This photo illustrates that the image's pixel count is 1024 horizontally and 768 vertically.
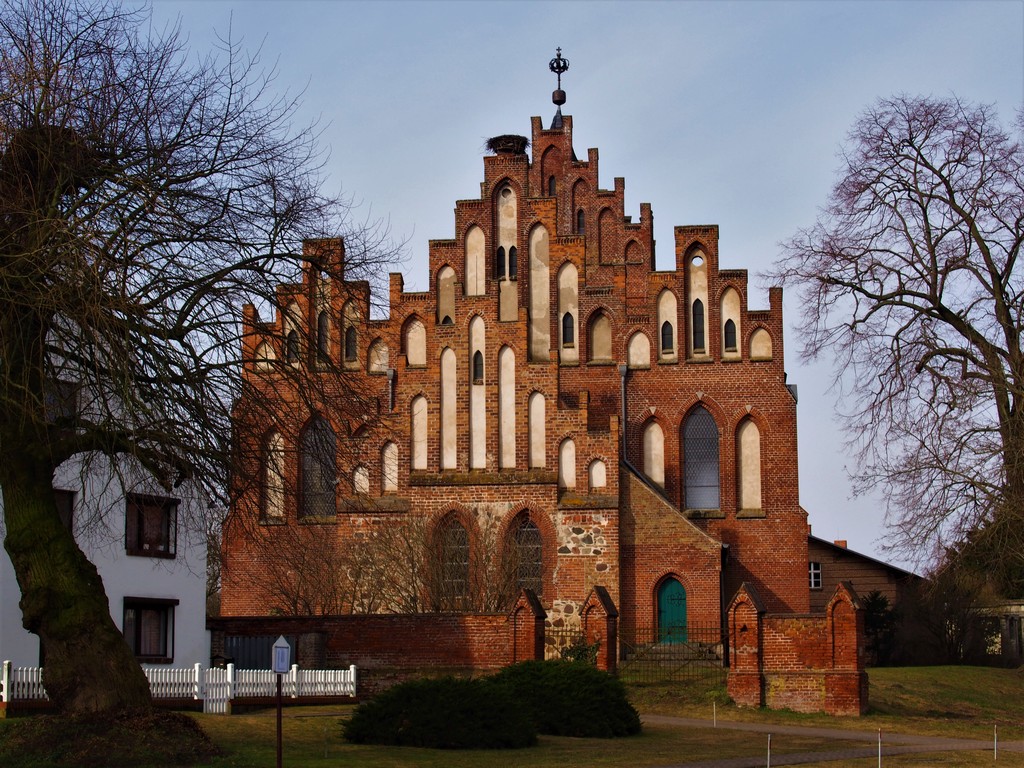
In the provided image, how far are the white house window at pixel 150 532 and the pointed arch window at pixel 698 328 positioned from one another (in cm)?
1737

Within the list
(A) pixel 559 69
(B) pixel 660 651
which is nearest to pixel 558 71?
(A) pixel 559 69

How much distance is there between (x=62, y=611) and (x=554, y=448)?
23.9m

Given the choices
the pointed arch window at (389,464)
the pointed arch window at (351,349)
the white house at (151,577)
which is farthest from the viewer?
the pointed arch window at (351,349)

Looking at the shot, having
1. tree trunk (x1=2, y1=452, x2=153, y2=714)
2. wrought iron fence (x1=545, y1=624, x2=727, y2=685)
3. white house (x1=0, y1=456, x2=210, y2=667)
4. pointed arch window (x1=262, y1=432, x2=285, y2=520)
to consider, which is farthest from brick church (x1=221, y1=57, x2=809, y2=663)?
tree trunk (x1=2, y1=452, x2=153, y2=714)

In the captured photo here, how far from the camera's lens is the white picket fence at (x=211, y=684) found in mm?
25062

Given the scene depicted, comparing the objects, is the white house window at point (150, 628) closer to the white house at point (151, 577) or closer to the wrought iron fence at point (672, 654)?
the white house at point (151, 577)

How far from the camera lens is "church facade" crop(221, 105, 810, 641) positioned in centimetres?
4150

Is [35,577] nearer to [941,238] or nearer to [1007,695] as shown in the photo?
[941,238]

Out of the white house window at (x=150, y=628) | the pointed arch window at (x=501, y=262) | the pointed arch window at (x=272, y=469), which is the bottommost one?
the white house window at (x=150, y=628)

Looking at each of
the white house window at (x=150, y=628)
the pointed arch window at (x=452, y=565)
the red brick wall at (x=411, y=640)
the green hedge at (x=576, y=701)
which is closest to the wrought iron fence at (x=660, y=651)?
the red brick wall at (x=411, y=640)

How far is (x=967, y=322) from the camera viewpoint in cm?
3341

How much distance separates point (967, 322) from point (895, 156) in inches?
165

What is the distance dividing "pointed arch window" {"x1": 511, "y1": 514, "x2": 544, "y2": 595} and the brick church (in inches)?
2.4

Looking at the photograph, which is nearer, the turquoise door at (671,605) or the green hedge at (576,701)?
the green hedge at (576,701)
